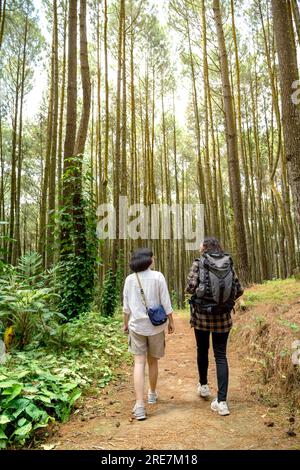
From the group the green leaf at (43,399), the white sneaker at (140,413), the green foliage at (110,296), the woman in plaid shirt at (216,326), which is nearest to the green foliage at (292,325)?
the woman in plaid shirt at (216,326)

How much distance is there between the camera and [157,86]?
1605 centimetres

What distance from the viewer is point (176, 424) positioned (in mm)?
3000

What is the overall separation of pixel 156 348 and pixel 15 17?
13.2 meters

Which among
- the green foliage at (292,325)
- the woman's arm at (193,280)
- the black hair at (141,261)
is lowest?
the green foliage at (292,325)

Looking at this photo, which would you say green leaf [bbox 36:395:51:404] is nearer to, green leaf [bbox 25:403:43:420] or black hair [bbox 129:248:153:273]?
green leaf [bbox 25:403:43:420]

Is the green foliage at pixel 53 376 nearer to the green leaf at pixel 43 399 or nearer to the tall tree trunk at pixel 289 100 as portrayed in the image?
the green leaf at pixel 43 399

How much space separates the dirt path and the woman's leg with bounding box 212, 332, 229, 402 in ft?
0.67

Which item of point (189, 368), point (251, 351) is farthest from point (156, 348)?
point (251, 351)

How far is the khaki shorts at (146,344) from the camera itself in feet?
11.0

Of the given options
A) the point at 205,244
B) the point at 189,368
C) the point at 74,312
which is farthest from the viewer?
the point at 74,312

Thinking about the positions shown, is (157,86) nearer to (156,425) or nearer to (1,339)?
(1,339)

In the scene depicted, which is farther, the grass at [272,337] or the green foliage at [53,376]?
the grass at [272,337]

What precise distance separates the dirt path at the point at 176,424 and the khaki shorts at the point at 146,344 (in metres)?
0.56
